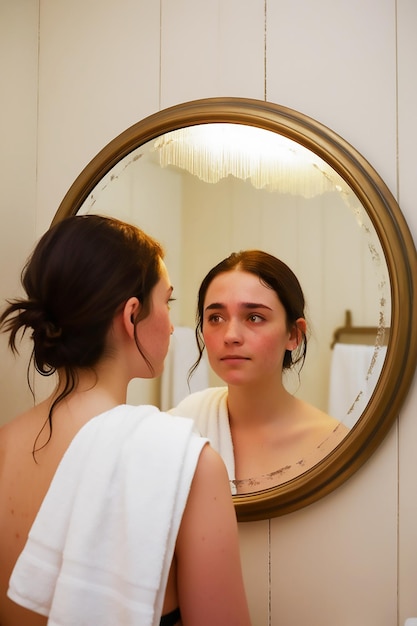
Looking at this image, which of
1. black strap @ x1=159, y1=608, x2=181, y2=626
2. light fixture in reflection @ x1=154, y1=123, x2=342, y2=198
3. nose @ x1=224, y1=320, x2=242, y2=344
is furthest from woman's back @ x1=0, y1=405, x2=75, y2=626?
light fixture in reflection @ x1=154, y1=123, x2=342, y2=198

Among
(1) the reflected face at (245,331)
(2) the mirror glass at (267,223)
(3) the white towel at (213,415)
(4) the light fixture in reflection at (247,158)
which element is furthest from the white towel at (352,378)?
(4) the light fixture in reflection at (247,158)

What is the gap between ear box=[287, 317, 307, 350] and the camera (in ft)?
4.68

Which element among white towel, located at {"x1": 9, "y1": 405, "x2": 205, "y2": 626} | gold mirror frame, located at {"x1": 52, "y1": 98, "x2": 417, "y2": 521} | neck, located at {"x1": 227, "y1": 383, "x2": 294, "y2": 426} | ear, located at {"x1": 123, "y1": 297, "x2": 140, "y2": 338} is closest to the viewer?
white towel, located at {"x1": 9, "y1": 405, "x2": 205, "y2": 626}

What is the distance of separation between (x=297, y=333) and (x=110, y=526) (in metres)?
0.64

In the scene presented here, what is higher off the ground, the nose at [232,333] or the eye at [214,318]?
the eye at [214,318]

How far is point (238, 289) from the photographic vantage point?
57.9 inches

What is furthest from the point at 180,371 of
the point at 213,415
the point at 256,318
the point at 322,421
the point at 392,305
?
the point at 392,305

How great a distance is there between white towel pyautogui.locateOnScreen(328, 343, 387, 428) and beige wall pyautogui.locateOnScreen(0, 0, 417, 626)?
85mm

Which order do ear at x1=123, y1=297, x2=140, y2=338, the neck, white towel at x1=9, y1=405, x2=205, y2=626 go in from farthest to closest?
the neck, ear at x1=123, y1=297, x2=140, y2=338, white towel at x1=9, y1=405, x2=205, y2=626

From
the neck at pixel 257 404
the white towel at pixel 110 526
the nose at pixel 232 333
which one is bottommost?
the white towel at pixel 110 526

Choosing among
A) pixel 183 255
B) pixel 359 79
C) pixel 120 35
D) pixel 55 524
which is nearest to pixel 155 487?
pixel 55 524

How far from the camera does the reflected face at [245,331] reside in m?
1.44

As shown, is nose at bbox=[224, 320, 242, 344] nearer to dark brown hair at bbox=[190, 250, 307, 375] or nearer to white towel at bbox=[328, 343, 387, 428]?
dark brown hair at bbox=[190, 250, 307, 375]

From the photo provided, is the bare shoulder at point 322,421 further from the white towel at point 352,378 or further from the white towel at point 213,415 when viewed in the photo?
the white towel at point 213,415
